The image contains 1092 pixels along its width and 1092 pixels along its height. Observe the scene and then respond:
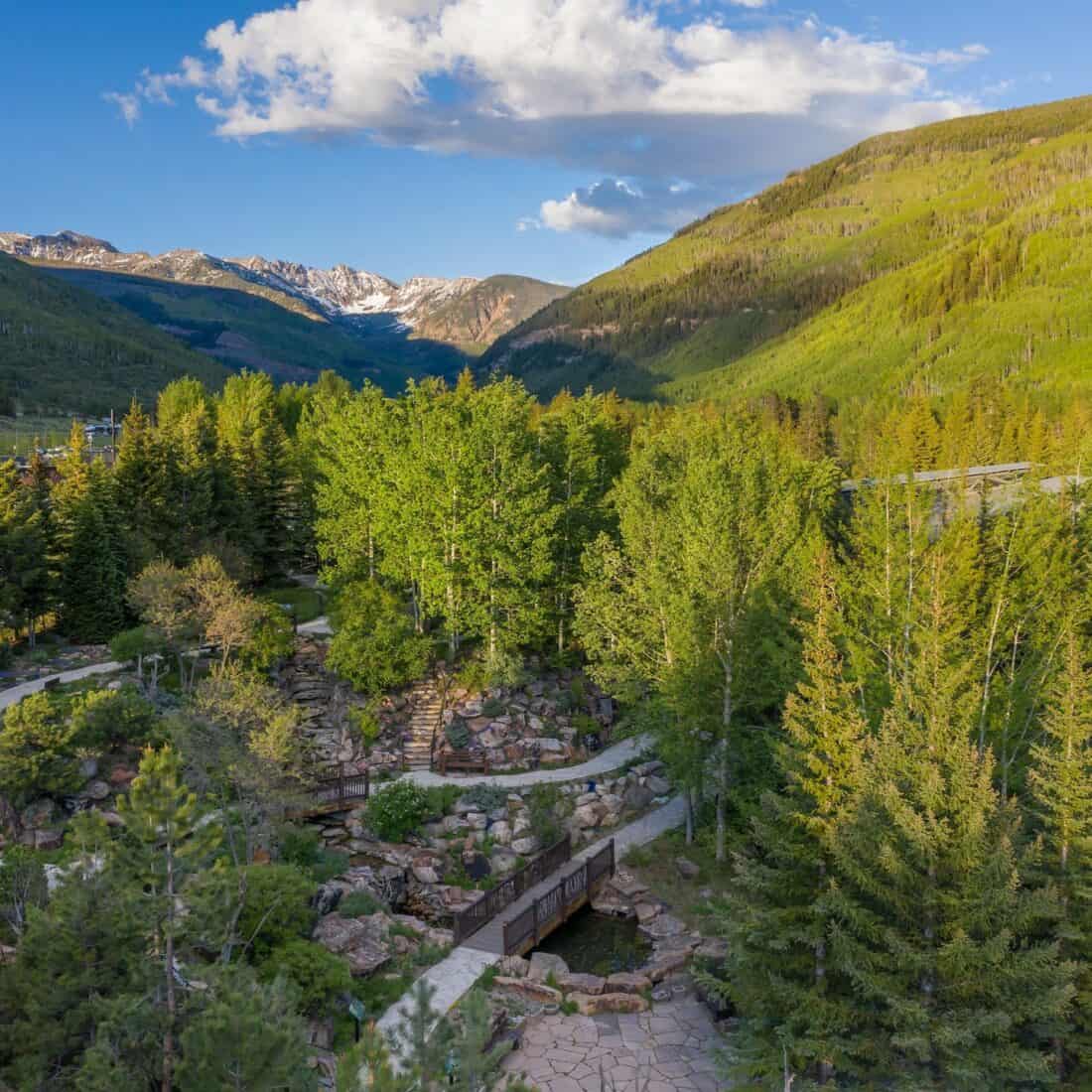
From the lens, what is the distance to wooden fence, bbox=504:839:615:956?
22.8 metres

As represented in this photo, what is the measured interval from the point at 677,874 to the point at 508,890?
592 centimetres

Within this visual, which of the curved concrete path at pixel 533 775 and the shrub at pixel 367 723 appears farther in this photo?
the shrub at pixel 367 723

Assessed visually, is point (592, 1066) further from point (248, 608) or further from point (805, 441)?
point (805, 441)

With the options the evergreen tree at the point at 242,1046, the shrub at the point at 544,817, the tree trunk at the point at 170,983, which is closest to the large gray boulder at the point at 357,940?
the shrub at the point at 544,817

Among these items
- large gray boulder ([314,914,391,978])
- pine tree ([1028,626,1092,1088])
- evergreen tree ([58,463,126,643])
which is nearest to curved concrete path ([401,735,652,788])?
large gray boulder ([314,914,391,978])

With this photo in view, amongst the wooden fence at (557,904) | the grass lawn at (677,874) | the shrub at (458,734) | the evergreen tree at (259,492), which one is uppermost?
the evergreen tree at (259,492)

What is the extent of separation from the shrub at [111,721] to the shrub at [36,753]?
76 centimetres

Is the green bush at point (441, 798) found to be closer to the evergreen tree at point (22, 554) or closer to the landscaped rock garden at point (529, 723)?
the landscaped rock garden at point (529, 723)

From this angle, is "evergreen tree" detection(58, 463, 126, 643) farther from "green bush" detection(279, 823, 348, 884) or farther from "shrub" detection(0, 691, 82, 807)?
"green bush" detection(279, 823, 348, 884)

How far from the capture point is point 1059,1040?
16484 mm

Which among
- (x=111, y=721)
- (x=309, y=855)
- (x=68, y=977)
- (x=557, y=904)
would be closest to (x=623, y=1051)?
(x=557, y=904)

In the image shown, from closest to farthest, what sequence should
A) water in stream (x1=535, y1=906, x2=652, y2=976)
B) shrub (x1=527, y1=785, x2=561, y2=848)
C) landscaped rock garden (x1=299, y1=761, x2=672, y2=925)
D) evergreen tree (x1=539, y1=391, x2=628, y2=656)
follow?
water in stream (x1=535, y1=906, x2=652, y2=976), landscaped rock garden (x1=299, y1=761, x2=672, y2=925), shrub (x1=527, y1=785, x2=561, y2=848), evergreen tree (x1=539, y1=391, x2=628, y2=656)

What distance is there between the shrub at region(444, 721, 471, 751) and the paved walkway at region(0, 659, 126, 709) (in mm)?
13646

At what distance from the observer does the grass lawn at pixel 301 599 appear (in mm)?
45812
